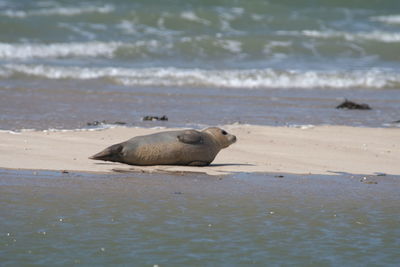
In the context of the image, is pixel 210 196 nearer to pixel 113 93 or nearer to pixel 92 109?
pixel 92 109

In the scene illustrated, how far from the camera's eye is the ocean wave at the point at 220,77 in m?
16.5

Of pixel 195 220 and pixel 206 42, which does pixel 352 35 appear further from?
pixel 195 220

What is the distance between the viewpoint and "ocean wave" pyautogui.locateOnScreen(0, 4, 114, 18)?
25.5m

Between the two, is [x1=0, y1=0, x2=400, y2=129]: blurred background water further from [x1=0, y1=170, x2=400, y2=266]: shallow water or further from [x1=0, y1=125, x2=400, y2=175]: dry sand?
[x1=0, y1=170, x2=400, y2=266]: shallow water

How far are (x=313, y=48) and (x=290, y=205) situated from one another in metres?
17.2

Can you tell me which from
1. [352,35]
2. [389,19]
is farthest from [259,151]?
[389,19]

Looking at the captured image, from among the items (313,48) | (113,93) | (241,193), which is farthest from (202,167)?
(313,48)

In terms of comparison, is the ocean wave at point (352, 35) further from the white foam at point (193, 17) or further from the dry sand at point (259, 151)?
the dry sand at point (259, 151)

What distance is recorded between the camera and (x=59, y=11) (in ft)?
86.3

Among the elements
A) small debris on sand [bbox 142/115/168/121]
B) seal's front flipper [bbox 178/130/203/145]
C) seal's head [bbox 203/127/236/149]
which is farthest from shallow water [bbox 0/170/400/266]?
small debris on sand [bbox 142/115/168/121]

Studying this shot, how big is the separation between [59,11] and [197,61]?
314 inches

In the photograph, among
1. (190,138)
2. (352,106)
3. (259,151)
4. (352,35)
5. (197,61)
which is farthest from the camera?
(352,35)

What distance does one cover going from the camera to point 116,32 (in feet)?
79.6

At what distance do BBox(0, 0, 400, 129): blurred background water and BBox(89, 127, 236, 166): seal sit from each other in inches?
93.4
